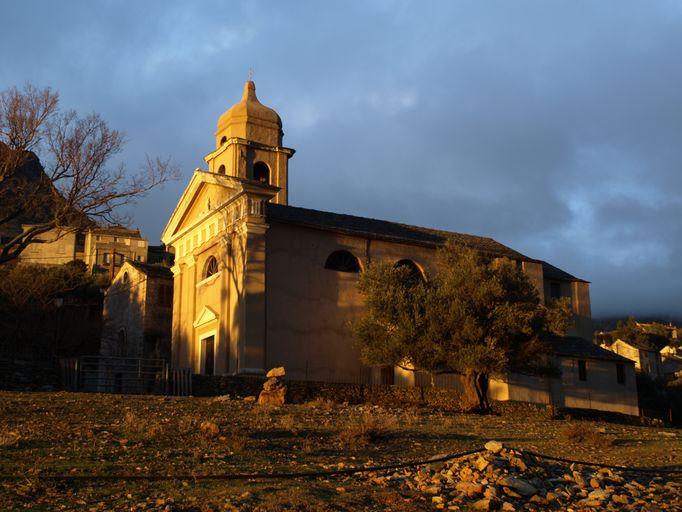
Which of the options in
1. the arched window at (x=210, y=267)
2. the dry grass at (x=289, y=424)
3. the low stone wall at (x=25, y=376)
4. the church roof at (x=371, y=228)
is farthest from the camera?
the arched window at (x=210, y=267)

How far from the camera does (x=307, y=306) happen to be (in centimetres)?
3067

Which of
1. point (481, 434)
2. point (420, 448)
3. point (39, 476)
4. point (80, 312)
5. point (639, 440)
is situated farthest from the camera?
point (80, 312)

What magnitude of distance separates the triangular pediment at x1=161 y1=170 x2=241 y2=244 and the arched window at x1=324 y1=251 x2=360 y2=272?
4783 millimetres

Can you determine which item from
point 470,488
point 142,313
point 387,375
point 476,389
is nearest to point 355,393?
point 387,375

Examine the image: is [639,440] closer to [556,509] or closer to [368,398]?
[556,509]

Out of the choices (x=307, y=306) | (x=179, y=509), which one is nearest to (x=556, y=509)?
(x=179, y=509)

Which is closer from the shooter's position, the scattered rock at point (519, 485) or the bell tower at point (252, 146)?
the scattered rock at point (519, 485)

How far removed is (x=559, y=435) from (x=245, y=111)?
25.7m

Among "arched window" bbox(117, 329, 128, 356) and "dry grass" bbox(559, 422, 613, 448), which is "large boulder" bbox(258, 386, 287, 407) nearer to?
"dry grass" bbox(559, 422, 613, 448)

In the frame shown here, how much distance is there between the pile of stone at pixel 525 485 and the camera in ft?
36.5

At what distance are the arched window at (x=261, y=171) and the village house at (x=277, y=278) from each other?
1.70ft

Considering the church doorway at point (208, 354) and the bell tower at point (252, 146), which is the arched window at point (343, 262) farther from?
the bell tower at point (252, 146)

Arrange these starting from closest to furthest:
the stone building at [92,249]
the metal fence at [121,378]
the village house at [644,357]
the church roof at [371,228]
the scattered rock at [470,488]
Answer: the scattered rock at [470,488] < the metal fence at [121,378] < the church roof at [371,228] < the village house at [644,357] < the stone building at [92,249]

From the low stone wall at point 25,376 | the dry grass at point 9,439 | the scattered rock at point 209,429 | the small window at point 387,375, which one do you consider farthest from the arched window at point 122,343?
the dry grass at point 9,439
